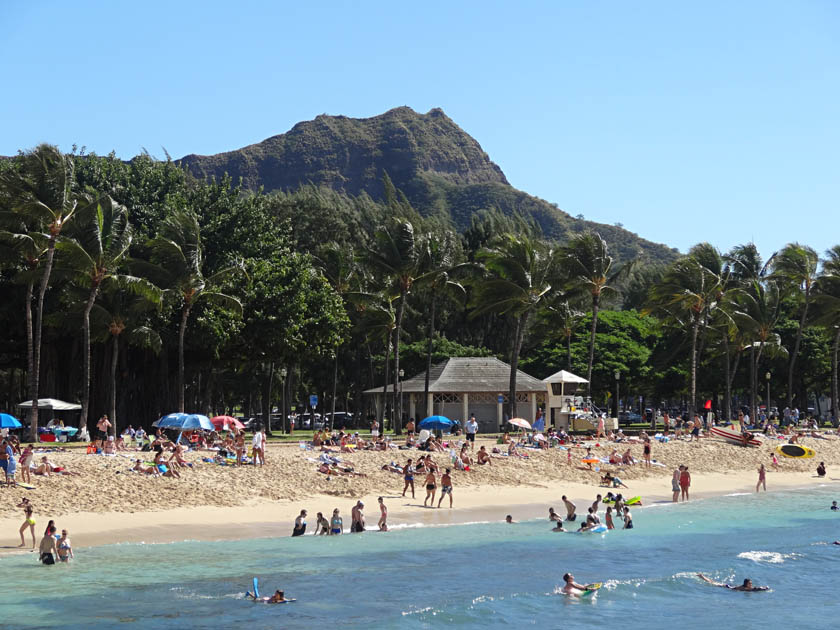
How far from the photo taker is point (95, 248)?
33.3 m

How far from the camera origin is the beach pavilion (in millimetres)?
48156

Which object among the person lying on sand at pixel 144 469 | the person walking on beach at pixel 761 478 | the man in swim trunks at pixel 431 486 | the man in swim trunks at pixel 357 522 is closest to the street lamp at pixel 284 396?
the man in swim trunks at pixel 431 486

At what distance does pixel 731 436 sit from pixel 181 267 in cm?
2949

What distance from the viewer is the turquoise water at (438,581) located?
16.8 meters

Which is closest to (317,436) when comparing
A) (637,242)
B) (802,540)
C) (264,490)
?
(264,490)

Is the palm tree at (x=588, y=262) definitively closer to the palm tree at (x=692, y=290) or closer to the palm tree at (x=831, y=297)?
the palm tree at (x=692, y=290)

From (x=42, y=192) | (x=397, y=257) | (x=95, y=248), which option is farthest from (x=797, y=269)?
(x=42, y=192)

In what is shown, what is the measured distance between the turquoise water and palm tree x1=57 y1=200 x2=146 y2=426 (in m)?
14.8

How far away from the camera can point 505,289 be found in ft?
152

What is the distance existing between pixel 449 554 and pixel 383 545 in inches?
70.9

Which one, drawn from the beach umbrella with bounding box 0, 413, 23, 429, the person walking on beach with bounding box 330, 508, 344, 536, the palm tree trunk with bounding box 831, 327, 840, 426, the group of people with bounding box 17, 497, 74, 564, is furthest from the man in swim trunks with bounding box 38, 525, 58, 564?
the palm tree trunk with bounding box 831, 327, 840, 426

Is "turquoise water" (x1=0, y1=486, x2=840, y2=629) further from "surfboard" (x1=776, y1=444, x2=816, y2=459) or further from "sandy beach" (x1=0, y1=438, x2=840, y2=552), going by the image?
"surfboard" (x1=776, y1=444, x2=816, y2=459)

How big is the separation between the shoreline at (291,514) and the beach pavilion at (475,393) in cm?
1250

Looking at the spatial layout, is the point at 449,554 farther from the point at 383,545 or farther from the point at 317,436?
the point at 317,436
